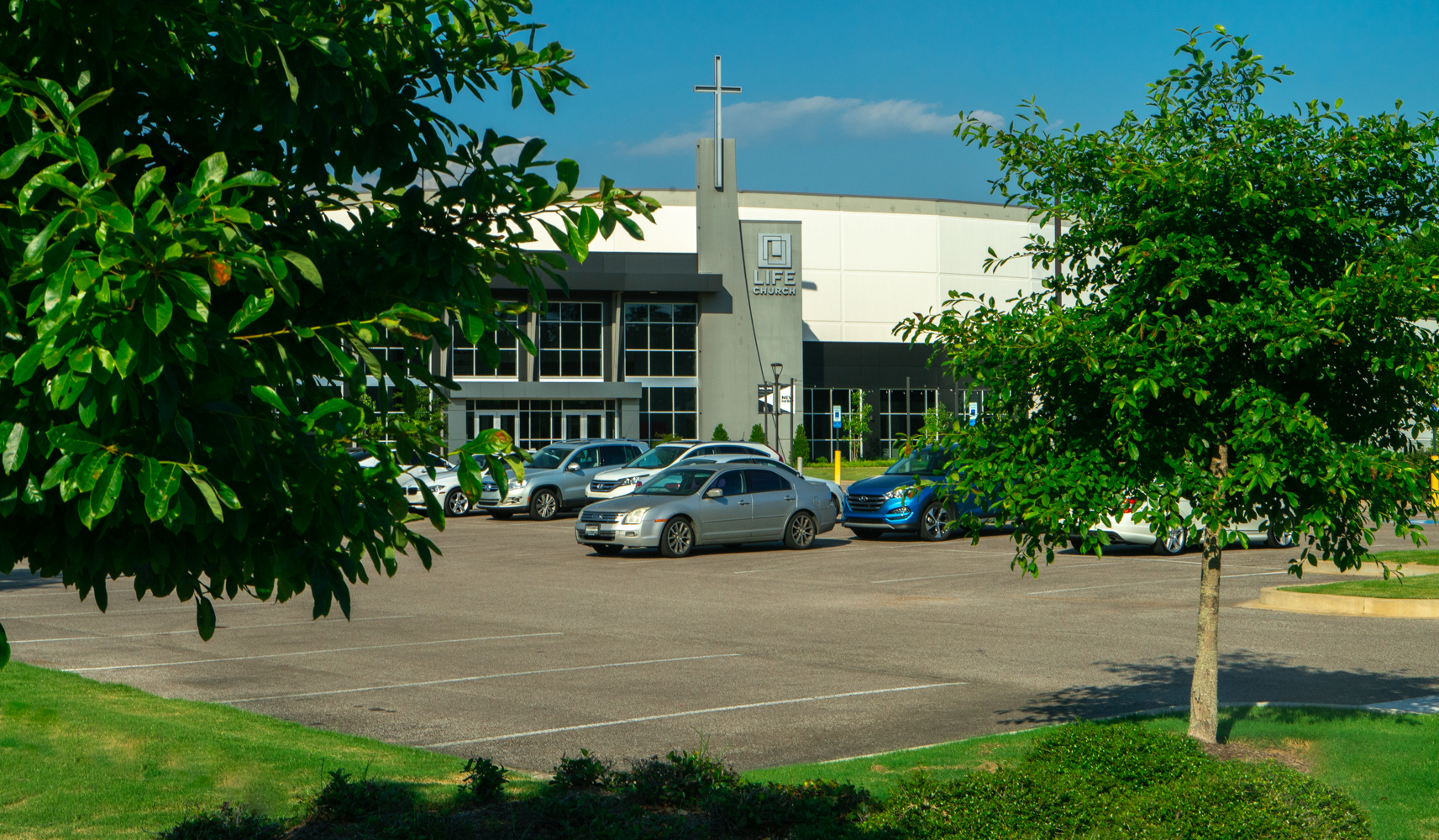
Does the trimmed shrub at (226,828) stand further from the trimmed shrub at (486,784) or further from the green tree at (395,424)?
the green tree at (395,424)

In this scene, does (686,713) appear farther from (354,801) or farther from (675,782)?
(354,801)

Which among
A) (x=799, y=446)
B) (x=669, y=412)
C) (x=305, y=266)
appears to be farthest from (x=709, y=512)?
(x=669, y=412)

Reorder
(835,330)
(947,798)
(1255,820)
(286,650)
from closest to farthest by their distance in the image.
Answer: (1255,820) → (947,798) → (286,650) → (835,330)

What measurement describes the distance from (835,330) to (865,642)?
5008 centimetres

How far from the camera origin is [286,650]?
38.5 feet

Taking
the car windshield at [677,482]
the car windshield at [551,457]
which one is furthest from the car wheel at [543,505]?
the car windshield at [677,482]

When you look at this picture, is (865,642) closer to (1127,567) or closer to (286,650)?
(286,650)

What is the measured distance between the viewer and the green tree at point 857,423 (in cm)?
5741

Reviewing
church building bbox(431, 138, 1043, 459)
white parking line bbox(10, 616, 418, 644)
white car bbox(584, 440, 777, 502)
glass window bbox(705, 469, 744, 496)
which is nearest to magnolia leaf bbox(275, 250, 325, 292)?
white parking line bbox(10, 616, 418, 644)

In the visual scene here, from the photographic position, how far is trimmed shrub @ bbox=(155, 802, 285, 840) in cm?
509

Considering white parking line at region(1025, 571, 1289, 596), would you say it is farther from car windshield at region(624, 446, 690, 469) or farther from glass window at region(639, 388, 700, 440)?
glass window at region(639, 388, 700, 440)

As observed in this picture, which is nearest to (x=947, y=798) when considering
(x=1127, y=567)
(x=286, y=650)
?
(x=286, y=650)

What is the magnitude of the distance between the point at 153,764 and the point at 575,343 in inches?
1895

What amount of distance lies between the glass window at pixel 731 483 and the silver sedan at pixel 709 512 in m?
0.02
